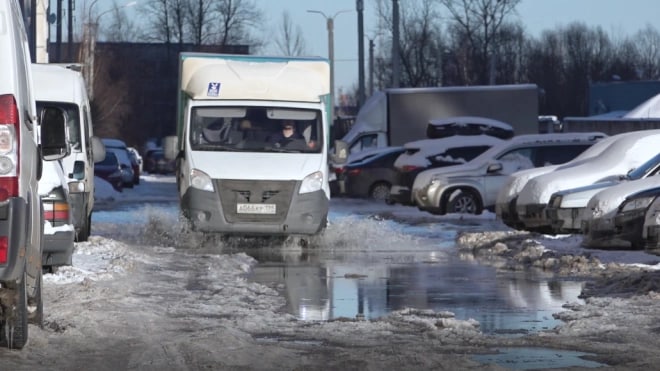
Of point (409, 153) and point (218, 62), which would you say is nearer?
point (218, 62)

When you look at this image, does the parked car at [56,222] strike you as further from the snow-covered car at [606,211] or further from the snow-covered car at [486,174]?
the snow-covered car at [486,174]

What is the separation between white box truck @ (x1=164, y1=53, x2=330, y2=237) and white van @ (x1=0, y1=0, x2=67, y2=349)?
1003cm

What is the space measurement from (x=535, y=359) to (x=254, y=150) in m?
11.0

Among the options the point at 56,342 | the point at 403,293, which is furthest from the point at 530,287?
the point at 56,342

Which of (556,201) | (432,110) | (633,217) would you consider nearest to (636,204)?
(633,217)

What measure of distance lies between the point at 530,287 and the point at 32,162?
6954 millimetres

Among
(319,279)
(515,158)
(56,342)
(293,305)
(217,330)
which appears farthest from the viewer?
(515,158)

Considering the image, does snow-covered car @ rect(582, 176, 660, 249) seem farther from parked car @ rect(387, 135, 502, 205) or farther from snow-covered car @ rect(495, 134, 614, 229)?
parked car @ rect(387, 135, 502, 205)

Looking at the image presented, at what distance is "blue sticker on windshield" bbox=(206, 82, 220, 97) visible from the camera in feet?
66.5

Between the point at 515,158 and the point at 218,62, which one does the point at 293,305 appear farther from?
the point at 515,158

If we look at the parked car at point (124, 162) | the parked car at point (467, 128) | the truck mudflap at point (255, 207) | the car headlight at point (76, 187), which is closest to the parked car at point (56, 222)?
the car headlight at point (76, 187)

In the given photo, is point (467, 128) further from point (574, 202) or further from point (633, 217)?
point (633, 217)

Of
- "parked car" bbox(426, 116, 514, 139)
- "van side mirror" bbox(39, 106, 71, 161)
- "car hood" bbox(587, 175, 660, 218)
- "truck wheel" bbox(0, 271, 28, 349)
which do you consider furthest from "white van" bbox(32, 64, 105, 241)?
"parked car" bbox(426, 116, 514, 139)

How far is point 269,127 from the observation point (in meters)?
20.0
